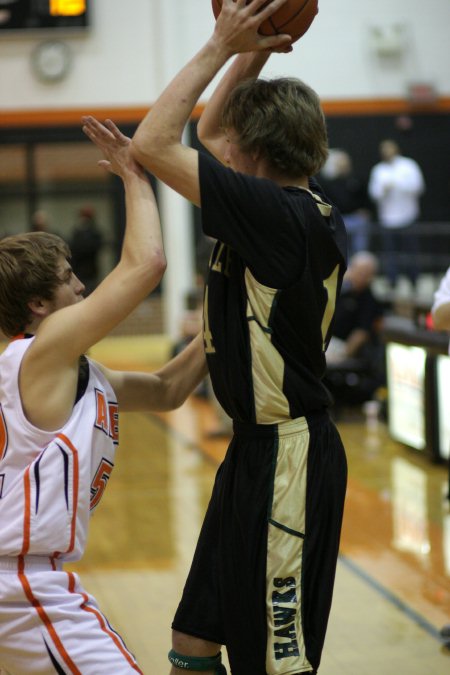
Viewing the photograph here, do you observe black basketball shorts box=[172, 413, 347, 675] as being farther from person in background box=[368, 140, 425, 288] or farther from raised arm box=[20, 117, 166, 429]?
person in background box=[368, 140, 425, 288]

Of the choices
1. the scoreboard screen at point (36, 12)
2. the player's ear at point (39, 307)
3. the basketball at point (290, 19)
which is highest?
the scoreboard screen at point (36, 12)

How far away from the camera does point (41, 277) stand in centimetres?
242

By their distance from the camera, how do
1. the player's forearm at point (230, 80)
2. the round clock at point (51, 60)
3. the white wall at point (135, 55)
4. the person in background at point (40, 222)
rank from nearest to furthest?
the player's forearm at point (230, 80) < the person in background at point (40, 222) < the round clock at point (51, 60) < the white wall at point (135, 55)

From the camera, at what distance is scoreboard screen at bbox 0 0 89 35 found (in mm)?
14633

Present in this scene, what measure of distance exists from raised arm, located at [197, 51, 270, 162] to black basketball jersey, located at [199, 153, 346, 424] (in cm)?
40

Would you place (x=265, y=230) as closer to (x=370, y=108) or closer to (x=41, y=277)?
(x=41, y=277)

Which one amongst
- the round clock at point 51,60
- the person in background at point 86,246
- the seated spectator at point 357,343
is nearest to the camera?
the seated spectator at point 357,343

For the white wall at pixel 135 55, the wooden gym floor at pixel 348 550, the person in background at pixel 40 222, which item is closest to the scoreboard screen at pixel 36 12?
the white wall at pixel 135 55

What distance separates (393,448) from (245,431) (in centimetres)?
583

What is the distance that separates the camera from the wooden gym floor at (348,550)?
4.15 metres

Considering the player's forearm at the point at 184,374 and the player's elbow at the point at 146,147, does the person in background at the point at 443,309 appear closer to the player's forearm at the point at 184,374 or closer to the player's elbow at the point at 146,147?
the player's forearm at the point at 184,374

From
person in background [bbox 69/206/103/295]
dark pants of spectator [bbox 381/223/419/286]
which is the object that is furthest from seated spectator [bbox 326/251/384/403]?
person in background [bbox 69/206/103/295]

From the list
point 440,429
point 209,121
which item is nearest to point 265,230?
point 209,121

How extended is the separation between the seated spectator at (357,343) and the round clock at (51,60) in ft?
25.4
